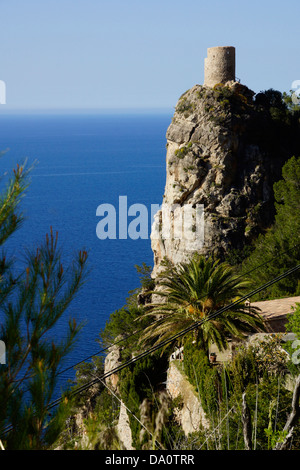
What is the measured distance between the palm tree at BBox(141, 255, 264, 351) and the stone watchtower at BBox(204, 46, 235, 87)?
1214 inches

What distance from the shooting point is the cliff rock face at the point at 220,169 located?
4128 cm

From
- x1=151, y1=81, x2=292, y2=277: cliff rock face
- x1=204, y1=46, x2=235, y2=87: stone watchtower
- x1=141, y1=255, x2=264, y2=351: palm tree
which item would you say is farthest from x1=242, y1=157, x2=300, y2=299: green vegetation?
x1=204, y1=46, x2=235, y2=87: stone watchtower

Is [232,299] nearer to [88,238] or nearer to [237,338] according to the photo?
[237,338]

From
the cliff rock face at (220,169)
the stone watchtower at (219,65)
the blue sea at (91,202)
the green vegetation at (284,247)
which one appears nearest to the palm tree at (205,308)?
the blue sea at (91,202)

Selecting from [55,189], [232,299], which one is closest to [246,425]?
[232,299]

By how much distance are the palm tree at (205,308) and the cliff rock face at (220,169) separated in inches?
1005

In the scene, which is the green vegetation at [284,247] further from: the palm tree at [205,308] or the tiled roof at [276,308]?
the palm tree at [205,308]

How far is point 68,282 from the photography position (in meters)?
6.11

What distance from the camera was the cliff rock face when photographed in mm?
41281

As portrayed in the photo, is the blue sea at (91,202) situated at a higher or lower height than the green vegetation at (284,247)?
higher

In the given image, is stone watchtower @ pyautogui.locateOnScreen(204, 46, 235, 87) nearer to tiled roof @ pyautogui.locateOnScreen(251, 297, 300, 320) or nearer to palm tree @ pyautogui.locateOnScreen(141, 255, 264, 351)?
tiled roof @ pyautogui.locateOnScreen(251, 297, 300, 320)

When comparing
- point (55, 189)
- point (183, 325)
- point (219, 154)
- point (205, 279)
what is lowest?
point (183, 325)

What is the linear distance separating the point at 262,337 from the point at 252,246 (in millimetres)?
27857

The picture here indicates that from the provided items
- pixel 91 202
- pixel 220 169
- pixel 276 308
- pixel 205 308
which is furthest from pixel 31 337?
pixel 91 202
